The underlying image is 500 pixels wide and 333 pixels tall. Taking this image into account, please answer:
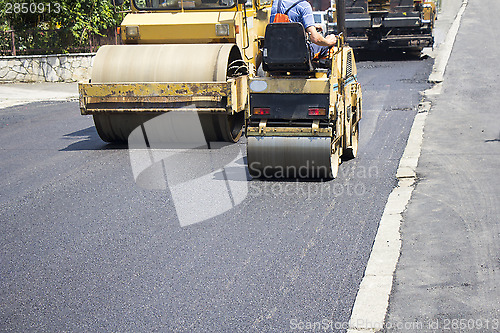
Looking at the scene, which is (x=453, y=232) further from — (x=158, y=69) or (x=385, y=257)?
(x=158, y=69)

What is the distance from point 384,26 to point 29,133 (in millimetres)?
13750

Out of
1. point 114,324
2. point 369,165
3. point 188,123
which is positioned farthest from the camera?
point 188,123

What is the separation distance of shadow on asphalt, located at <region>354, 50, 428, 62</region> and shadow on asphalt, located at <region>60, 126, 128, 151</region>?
1279cm

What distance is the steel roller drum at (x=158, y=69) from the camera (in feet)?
32.2

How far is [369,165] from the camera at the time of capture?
8828 mm

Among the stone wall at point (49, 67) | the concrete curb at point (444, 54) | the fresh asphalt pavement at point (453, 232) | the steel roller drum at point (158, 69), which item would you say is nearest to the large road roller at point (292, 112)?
the fresh asphalt pavement at point (453, 232)

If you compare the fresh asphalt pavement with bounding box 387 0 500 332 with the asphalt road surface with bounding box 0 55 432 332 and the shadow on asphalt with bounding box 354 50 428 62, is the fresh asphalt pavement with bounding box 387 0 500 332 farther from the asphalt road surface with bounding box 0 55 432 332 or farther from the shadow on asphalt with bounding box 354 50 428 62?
the shadow on asphalt with bounding box 354 50 428 62

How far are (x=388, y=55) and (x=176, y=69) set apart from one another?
→ 48.7ft

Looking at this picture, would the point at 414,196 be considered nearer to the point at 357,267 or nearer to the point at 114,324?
the point at 357,267

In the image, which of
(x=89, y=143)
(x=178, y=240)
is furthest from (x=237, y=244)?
(x=89, y=143)

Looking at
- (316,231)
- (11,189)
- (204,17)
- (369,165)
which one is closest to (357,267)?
(316,231)

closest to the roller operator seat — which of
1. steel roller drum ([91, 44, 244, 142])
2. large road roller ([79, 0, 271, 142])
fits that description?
large road roller ([79, 0, 271, 142])

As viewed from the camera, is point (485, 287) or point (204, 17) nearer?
point (485, 287)

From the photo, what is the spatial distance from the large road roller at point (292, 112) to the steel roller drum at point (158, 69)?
1.79m
